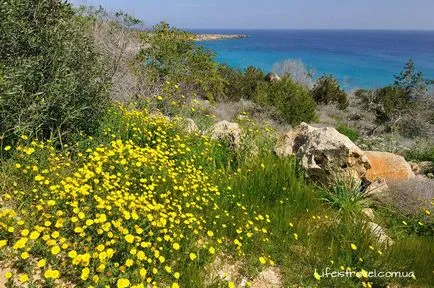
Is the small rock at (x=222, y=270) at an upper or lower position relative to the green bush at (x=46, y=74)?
lower

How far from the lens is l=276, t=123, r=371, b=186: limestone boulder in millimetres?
6523

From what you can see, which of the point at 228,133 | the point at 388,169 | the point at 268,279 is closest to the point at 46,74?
the point at 228,133

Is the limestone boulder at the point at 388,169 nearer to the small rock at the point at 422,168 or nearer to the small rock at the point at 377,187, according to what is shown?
the small rock at the point at 377,187

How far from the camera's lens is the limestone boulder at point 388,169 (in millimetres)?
7227

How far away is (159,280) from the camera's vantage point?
3.54m

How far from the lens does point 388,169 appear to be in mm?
7465

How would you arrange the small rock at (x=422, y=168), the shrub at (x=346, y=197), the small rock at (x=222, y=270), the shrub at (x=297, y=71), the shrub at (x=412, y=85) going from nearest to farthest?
the small rock at (x=222, y=270)
the shrub at (x=346, y=197)
the small rock at (x=422, y=168)
the shrub at (x=412, y=85)
the shrub at (x=297, y=71)

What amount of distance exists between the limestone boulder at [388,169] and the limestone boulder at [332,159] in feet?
1.87

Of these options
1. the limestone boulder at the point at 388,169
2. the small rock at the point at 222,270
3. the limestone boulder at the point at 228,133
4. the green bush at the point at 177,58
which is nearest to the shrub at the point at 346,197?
the limestone boulder at the point at 388,169

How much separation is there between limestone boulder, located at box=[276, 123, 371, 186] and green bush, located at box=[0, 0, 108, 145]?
3756mm

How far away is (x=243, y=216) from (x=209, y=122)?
3622mm

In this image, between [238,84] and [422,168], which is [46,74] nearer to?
[422,168]

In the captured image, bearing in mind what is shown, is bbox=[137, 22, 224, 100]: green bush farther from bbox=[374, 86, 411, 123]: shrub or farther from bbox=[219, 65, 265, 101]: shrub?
bbox=[374, 86, 411, 123]: shrub

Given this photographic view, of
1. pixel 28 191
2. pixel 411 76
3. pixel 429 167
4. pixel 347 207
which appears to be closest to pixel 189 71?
pixel 429 167
